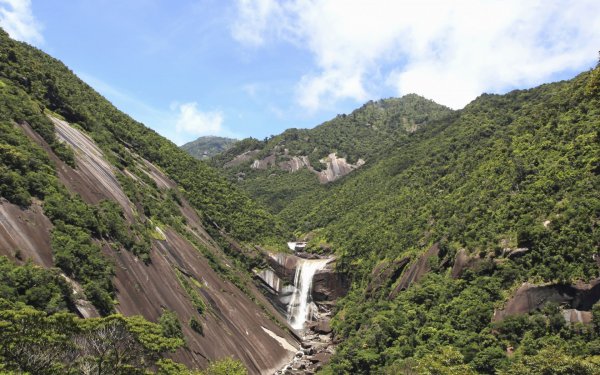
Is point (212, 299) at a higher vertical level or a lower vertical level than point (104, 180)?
lower

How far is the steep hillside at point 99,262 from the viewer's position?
20.0 m

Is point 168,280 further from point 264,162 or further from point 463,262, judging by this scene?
point 264,162

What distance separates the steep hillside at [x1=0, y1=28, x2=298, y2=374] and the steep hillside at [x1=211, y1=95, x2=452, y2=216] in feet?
215

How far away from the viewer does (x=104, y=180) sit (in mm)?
45750

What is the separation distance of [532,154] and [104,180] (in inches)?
2064

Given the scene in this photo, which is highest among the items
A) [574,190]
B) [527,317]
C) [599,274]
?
[574,190]

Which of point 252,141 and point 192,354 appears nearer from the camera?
point 192,354

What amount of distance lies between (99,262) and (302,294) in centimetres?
5059

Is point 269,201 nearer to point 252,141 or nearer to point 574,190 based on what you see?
point 252,141

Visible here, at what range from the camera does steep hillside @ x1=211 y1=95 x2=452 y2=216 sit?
13888cm

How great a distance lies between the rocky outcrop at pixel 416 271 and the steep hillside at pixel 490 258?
19cm

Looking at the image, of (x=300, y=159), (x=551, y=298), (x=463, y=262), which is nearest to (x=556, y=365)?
(x=551, y=298)

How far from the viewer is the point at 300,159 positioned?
515 ft

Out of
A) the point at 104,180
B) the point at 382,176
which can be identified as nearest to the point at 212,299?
the point at 104,180
